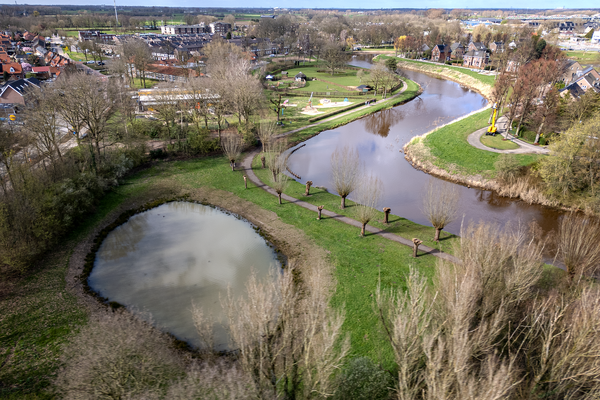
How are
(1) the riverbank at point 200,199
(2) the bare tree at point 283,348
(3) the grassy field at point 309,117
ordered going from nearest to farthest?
(2) the bare tree at point 283,348
(1) the riverbank at point 200,199
(3) the grassy field at point 309,117

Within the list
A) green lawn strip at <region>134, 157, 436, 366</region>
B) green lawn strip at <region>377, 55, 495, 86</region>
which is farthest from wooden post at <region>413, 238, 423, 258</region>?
green lawn strip at <region>377, 55, 495, 86</region>

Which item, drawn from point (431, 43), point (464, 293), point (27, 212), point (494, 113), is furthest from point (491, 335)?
point (431, 43)

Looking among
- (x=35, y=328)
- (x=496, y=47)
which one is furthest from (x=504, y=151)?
(x=496, y=47)

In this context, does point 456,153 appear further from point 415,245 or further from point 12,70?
point 12,70

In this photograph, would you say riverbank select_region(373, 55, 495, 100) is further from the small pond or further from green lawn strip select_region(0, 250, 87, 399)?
green lawn strip select_region(0, 250, 87, 399)

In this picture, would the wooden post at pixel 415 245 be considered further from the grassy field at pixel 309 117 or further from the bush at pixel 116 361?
the grassy field at pixel 309 117

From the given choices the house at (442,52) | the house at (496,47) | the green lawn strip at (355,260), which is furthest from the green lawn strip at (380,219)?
the house at (442,52)
